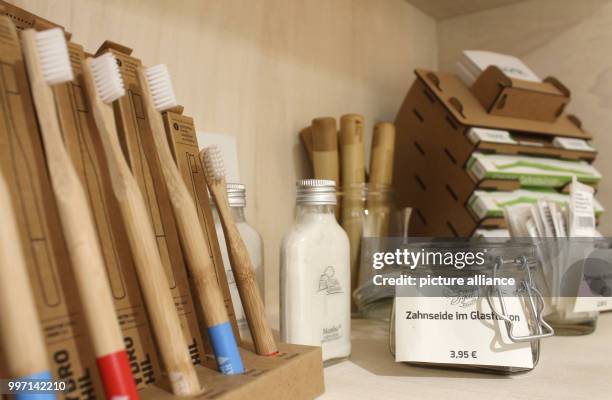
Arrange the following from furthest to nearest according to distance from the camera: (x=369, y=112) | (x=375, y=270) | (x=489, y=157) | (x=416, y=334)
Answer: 1. (x=369, y=112)
2. (x=489, y=157)
3. (x=375, y=270)
4. (x=416, y=334)

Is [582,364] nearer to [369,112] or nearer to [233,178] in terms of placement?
[233,178]

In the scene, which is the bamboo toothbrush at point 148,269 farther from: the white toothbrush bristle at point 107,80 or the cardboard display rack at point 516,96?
the cardboard display rack at point 516,96

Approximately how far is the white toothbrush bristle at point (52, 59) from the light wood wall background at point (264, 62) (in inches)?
8.5

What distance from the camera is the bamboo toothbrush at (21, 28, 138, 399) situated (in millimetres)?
312

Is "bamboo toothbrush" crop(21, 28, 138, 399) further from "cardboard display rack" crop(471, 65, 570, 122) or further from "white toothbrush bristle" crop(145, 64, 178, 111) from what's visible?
"cardboard display rack" crop(471, 65, 570, 122)

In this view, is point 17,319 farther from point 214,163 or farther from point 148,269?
point 214,163

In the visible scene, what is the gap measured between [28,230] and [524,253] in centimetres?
44

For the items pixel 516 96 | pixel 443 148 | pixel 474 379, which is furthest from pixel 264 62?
pixel 474 379

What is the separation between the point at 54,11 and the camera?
0.55 metres

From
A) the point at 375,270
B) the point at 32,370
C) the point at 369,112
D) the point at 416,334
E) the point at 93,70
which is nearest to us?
the point at 32,370

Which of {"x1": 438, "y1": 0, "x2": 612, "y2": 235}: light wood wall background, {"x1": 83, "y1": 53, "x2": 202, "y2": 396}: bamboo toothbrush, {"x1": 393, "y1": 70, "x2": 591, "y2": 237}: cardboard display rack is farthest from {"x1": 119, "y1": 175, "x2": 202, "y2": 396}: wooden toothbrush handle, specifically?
{"x1": 438, "y1": 0, "x2": 612, "y2": 235}: light wood wall background

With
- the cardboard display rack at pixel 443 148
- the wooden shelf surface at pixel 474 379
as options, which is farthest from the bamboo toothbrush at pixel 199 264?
the cardboard display rack at pixel 443 148

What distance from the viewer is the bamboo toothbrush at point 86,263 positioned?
0.31 m

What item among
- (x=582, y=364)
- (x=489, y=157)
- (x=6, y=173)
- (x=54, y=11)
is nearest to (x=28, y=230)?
(x=6, y=173)
